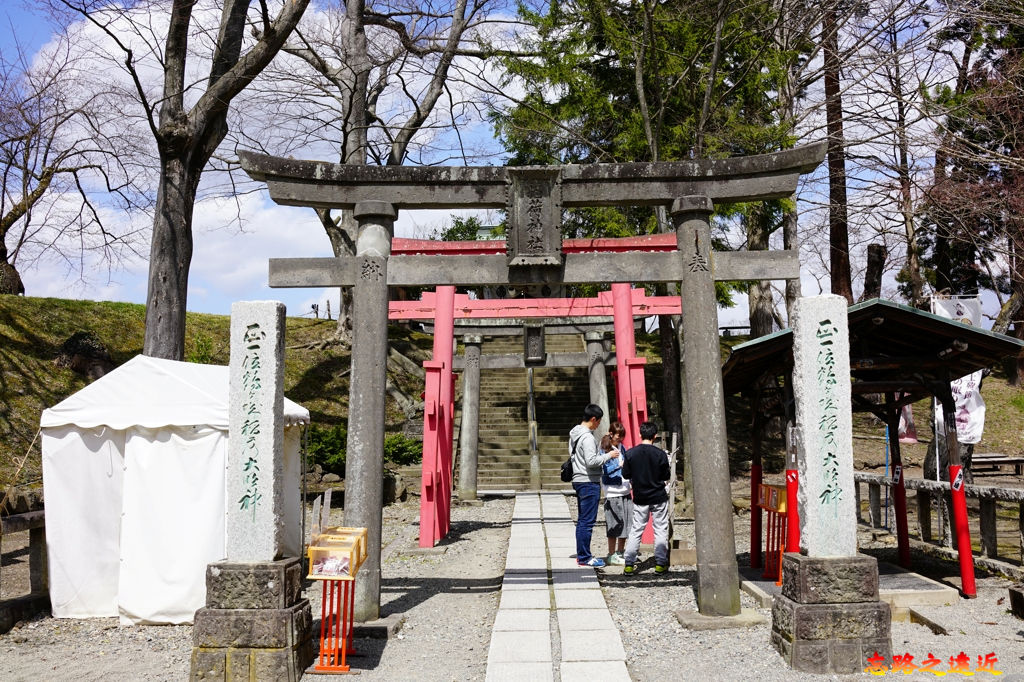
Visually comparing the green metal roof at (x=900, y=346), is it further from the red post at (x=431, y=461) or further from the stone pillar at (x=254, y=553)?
the stone pillar at (x=254, y=553)

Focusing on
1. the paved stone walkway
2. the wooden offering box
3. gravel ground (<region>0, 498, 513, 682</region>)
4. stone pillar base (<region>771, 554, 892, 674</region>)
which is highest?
the wooden offering box

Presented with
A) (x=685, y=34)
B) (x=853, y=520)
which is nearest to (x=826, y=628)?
(x=853, y=520)

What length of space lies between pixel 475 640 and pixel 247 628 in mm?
2022

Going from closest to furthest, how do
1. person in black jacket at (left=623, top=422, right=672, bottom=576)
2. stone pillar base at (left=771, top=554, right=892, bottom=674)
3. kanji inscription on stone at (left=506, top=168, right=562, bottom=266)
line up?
1. stone pillar base at (left=771, top=554, right=892, bottom=674)
2. kanji inscription on stone at (left=506, top=168, right=562, bottom=266)
3. person in black jacket at (left=623, top=422, right=672, bottom=576)

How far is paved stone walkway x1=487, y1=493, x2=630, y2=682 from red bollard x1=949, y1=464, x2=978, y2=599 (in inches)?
139

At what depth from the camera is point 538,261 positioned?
23.0 ft

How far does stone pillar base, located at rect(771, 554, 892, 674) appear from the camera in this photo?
5.48 m

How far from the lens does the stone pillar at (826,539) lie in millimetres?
5504

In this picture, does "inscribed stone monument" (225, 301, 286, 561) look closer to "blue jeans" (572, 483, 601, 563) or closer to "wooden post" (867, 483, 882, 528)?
"blue jeans" (572, 483, 601, 563)

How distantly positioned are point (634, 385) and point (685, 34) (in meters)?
8.57

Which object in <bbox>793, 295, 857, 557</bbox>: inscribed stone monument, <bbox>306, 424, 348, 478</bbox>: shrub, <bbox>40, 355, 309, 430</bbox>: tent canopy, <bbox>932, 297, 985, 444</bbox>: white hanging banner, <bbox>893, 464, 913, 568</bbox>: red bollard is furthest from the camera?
<bbox>306, 424, 348, 478</bbox>: shrub

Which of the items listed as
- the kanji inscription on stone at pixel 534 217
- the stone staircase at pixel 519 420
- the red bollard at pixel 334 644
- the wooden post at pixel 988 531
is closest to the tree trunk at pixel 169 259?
the kanji inscription on stone at pixel 534 217

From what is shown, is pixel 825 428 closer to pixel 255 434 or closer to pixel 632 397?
pixel 255 434

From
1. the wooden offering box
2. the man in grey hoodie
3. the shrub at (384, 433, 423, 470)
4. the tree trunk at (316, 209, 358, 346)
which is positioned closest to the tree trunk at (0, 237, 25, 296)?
the tree trunk at (316, 209, 358, 346)
